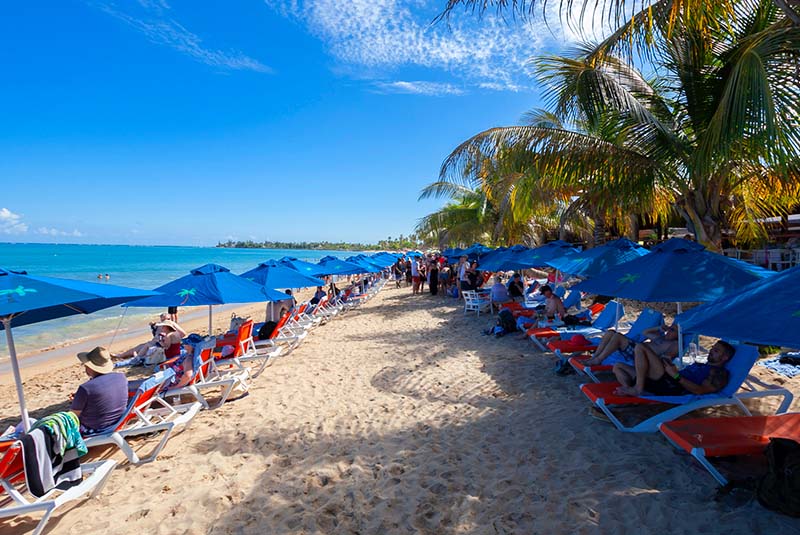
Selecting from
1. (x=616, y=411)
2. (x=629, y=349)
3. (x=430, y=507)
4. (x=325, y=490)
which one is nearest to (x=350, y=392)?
(x=325, y=490)

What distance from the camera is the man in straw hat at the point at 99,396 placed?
338 cm

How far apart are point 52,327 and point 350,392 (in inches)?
624

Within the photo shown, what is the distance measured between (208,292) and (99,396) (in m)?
2.21

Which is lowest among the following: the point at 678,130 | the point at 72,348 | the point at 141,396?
the point at 72,348

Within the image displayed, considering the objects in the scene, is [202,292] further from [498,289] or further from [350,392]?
[498,289]

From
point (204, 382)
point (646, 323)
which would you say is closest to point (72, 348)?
point (204, 382)

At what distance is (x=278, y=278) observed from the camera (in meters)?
7.39

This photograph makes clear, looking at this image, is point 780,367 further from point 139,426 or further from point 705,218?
point 139,426

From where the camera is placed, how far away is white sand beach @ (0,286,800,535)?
2.66 m

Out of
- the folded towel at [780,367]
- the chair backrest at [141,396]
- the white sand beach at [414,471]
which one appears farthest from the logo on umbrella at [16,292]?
the folded towel at [780,367]

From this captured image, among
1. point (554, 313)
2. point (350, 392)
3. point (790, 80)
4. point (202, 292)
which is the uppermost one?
point (790, 80)

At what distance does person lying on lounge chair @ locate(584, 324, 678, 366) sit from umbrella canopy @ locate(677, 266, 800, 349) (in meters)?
2.59

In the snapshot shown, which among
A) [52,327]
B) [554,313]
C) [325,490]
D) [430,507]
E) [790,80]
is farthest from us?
[52,327]

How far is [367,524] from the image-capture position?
106 inches
